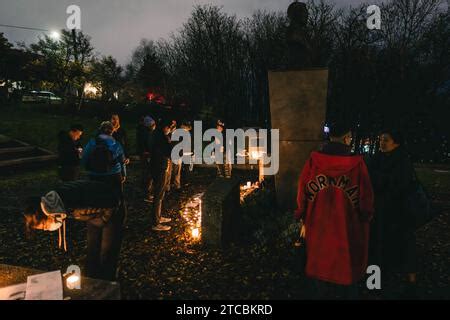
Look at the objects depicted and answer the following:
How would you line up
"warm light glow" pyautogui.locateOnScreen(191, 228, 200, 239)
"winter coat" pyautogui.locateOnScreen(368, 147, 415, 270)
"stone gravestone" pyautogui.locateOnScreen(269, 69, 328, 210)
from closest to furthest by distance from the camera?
"winter coat" pyautogui.locateOnScreen(368, 147, 415, 270)
"warm light glow" pyautogui.locateOnScreen(191, 228, 200, 239)
"stone gravestone" pyautogui.locateOnScreen(269, 69, 328, 210)

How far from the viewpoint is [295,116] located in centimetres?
698

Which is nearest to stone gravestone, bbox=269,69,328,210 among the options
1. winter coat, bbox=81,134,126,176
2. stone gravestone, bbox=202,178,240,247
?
stone gravestone, bbox=202,178,240,247

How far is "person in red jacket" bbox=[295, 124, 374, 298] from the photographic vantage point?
332cm

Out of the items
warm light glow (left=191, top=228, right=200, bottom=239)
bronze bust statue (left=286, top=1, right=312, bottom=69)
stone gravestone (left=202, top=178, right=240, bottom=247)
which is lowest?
warm light glow (left=191, top=228, right=200, bottom=239)

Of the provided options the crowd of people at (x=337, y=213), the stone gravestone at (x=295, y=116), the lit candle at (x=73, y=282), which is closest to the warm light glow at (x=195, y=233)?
the crowd of people at (x=337, y=213)

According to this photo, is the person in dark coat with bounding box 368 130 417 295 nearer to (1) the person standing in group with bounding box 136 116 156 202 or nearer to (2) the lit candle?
(2) the lit candle

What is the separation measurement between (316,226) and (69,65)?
32.6m

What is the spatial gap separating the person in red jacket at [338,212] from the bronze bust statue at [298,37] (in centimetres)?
400

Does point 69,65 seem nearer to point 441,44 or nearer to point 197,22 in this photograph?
point 197,22

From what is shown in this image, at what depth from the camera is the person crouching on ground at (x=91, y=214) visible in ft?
9.67

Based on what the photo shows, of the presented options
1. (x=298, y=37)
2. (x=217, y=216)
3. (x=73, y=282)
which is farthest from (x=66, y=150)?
(x=298, y=37)

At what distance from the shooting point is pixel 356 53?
76.9ft

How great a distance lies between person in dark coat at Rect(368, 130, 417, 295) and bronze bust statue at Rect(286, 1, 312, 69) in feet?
12.2

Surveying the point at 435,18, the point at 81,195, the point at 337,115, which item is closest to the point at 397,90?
the point at 337,115
